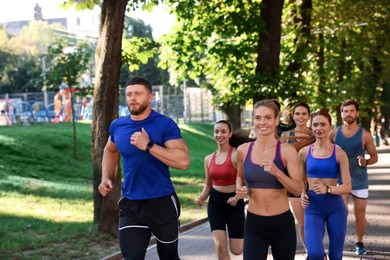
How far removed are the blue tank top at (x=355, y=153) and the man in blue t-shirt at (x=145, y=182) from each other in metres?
4.28

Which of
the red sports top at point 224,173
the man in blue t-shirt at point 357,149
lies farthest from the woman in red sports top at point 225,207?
the man in blue t-shirt at point 357,149

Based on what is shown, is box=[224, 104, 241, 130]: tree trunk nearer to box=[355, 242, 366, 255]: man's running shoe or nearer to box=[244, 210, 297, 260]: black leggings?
box=[355, 242, 366, 255]: man's running shoe

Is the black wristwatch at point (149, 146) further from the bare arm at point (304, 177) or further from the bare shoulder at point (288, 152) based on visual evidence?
the bare arm at point (304, 177)

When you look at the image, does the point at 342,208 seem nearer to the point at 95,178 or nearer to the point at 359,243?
the point at 359,243

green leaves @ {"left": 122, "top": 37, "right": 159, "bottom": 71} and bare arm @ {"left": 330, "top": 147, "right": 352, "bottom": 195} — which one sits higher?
green leaves @ {"left": 122, "top": 37, "right": 159, "bottom": 71}

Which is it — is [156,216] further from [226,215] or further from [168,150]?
[226,215]

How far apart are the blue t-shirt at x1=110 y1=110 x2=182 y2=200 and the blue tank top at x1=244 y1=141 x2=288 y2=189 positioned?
0.64m

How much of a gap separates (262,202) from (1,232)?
7.30 metres

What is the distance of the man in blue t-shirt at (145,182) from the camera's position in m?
6.16

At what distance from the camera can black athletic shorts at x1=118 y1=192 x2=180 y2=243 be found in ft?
20.4

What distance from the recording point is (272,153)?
6.26 m

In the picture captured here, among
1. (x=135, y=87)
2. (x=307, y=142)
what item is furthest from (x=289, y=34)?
(x=135, y=87)

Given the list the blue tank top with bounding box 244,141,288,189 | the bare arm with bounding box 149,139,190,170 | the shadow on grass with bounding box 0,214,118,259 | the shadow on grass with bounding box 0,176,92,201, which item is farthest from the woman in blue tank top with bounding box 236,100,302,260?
the shadow on grass with bounding box 0,176,92,201

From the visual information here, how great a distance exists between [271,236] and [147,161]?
1223 millimetres
